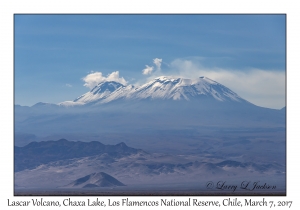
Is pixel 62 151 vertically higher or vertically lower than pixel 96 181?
higher

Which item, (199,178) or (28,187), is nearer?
(28,187)

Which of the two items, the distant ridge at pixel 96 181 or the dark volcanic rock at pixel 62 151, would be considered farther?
the dark volcanic rock at pixel 62 151

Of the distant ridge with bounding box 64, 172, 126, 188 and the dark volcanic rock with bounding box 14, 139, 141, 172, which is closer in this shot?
the distant ridge with bounding box 64, 172, 126, 188

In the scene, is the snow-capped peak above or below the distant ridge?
above

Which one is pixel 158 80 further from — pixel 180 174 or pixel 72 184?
pixel 72 184

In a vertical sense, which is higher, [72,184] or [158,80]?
[158,80]

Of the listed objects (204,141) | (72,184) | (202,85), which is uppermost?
(202,85)

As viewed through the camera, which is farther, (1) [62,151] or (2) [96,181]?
(1) [62,151]

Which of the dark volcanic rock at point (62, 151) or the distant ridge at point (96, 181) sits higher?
the dark volcanic rock at point (62, 151)
